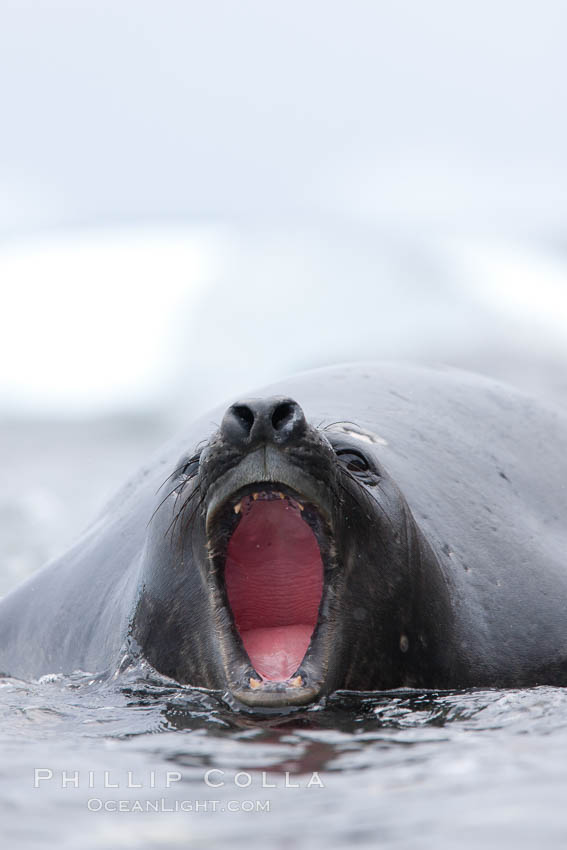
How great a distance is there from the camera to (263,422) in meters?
3.99

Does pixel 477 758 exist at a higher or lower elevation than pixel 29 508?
lower

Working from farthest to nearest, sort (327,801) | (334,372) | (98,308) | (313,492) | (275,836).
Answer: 1. (98,308)
2. (334,372)
3. (313,492)
4. (327,801)
5. (275,836)

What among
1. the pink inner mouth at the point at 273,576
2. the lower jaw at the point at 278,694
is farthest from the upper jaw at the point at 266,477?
the lower jaw at the point at 278,694

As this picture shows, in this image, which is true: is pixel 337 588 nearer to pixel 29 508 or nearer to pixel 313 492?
pixel 313 492

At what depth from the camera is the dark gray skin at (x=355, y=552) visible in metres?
4.16

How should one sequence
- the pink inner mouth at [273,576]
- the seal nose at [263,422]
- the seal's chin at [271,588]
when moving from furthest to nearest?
the pink inner mouth at [273,576]
the seal's chin at [271,588]
the seal nose at [263,422]

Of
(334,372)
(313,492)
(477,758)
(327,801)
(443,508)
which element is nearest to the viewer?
(327,801)

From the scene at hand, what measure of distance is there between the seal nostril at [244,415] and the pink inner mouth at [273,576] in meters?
0.44

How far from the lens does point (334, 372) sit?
6535 mm

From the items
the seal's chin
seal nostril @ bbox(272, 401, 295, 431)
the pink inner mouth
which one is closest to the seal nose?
seal nostril @ bbox(272, 401, 295, 431)

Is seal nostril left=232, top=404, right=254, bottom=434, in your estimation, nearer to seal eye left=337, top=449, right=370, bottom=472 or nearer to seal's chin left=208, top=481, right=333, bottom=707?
seal's chin left=208, top=481, right=333, bottom=707

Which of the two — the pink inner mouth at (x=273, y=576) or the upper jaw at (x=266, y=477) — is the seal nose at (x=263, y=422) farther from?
the pink inner mouth at (x=273, y=576)

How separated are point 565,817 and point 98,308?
1280 cm

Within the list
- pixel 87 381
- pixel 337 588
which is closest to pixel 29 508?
pixel 87 381
